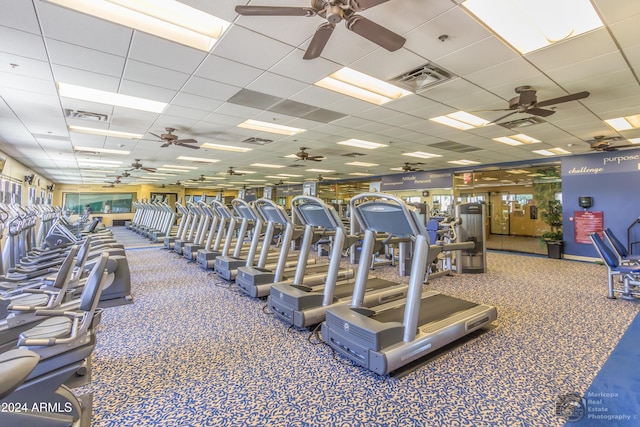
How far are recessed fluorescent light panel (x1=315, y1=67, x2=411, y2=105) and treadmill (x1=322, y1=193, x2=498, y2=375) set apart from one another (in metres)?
2.06

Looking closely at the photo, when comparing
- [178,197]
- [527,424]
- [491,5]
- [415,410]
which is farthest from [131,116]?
[178,197]

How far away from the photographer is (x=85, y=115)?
5.26m

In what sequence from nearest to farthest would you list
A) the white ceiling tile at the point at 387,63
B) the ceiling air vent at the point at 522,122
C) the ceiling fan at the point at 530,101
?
1. the white ceiling tile at the point at 387,63
2. the ceiling fan at the point at 530,101
3. the ceiling air vent at the point at 522,122

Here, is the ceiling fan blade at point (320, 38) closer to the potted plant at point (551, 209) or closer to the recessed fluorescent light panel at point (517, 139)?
the recessed fluorescent light panel at point (517, 139)

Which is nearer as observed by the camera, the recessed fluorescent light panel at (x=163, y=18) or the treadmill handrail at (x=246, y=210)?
the recessed fluorescent light panel at (x=163, y=18)

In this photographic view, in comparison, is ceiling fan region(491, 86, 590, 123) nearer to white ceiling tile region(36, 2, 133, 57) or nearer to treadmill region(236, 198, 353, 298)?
treadmill region(236, 198, 353, 298)

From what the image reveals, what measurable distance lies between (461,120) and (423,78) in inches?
92.8

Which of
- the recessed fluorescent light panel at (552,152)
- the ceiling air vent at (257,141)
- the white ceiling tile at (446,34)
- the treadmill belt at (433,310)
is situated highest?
the ceiling air vent at (257,141)

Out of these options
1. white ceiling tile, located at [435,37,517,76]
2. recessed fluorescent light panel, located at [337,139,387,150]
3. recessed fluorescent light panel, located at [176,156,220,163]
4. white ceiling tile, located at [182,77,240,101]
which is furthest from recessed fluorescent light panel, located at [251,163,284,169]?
white ceiling tile, located at [435,37,517,76]

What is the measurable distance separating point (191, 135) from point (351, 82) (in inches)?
177

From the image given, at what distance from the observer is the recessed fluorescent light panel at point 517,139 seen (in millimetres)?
6590

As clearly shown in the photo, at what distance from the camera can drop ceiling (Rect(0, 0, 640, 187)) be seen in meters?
2.69

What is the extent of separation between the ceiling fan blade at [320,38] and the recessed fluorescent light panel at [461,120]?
353 centimetres

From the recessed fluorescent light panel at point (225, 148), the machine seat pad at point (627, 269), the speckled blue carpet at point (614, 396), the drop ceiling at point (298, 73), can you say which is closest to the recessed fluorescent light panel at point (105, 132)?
the drop ceiling at point (298, 73)
